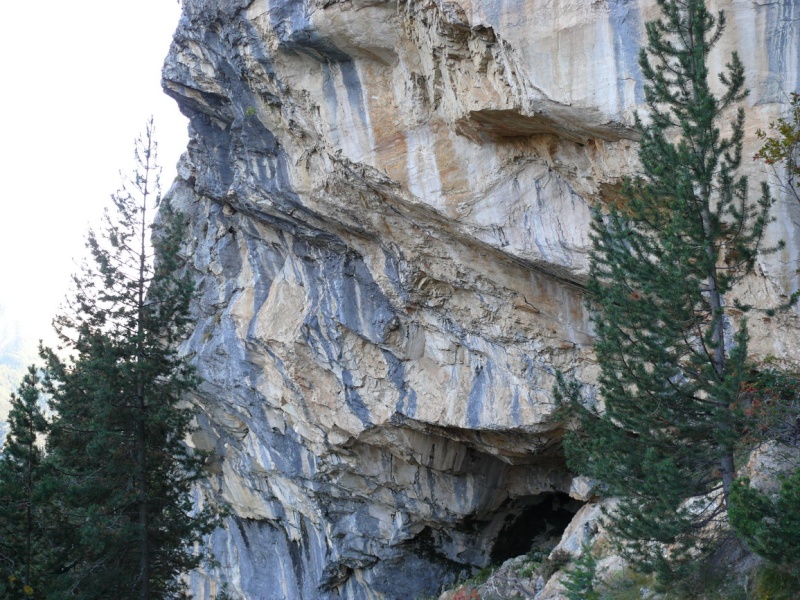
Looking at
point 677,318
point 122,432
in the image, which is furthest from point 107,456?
point 677,318

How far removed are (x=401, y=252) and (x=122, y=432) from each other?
6146 millimetres

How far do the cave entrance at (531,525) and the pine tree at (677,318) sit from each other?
10.2 m

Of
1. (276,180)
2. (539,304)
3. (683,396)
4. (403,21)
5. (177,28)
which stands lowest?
(683,396)

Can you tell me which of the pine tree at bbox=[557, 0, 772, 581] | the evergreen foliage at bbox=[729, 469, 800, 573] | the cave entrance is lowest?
the cave entrance

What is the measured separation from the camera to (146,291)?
14.1 m

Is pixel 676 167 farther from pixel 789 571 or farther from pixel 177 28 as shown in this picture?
pixel 177 28

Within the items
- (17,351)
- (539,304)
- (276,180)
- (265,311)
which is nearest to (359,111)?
(276,180)

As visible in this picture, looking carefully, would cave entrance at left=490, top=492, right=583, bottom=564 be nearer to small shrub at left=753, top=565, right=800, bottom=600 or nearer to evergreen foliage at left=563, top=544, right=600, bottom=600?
evergreen foliage at left=563, top=544, right=600, bottom=600

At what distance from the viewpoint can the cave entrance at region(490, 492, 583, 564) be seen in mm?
18281

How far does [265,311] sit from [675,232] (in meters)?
11.4

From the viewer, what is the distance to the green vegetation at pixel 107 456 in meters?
12.1

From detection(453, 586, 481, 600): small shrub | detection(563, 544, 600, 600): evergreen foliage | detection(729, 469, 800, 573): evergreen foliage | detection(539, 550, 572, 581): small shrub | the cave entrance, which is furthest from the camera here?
the cave entrance

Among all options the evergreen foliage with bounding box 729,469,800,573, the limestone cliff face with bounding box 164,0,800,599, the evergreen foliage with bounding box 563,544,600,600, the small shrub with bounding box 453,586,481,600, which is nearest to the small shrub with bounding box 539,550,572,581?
the small shrub with bounding box 453,586,481,600

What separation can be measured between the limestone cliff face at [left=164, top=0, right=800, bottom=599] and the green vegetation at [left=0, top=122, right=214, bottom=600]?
2685 mm
